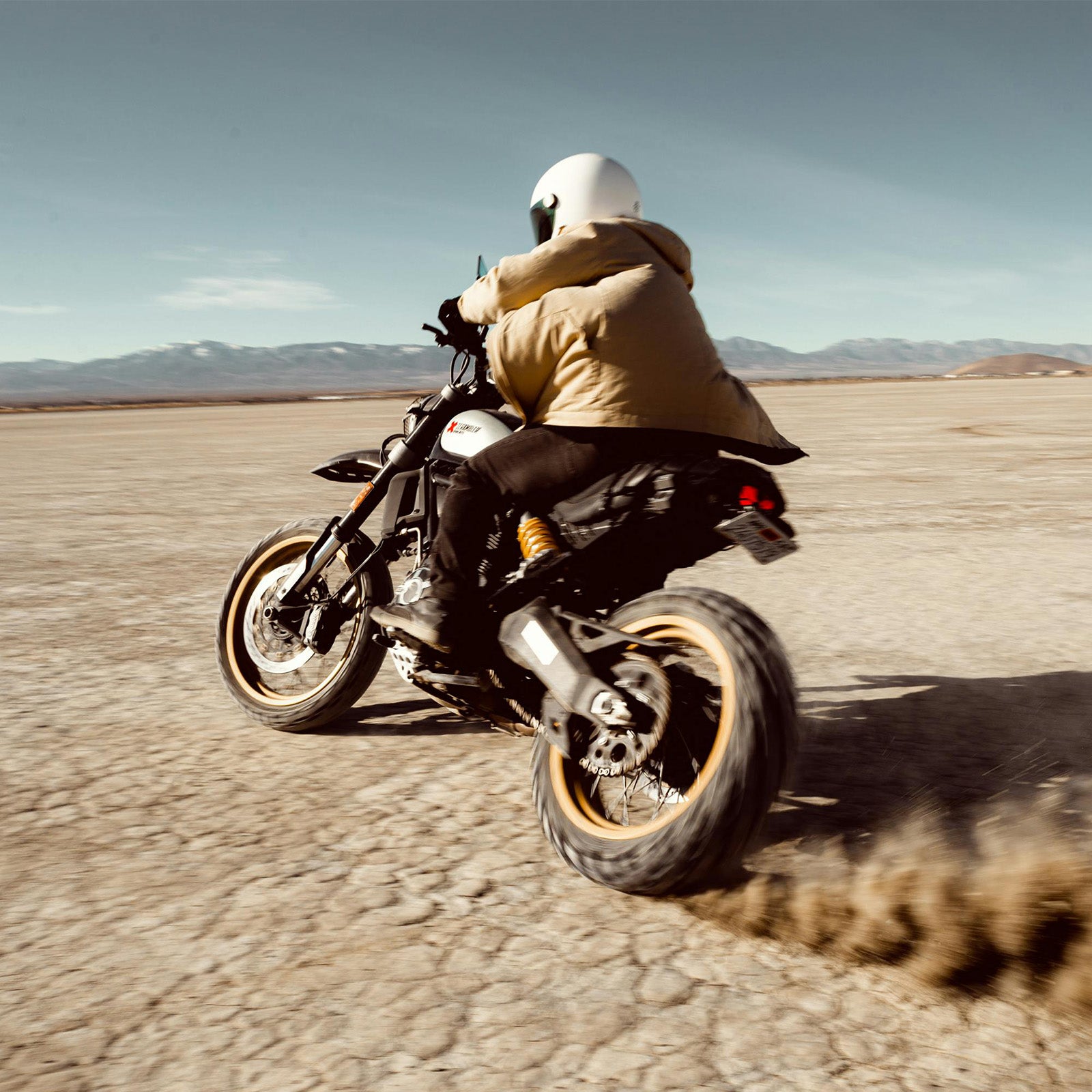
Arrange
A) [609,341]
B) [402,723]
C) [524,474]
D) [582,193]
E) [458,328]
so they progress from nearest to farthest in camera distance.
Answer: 1. [609,341]
2. [524,474]
3. [582,193]
4. [458,328]
5. [402,723]

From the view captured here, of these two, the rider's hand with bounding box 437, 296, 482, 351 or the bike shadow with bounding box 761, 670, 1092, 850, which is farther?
the rider's hand with bounding box 437, 296, 482, 351

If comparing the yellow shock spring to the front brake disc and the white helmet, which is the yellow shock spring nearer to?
the front brake disc

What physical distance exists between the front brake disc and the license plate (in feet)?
1.31

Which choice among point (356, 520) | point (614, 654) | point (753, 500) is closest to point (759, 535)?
point (753, 500)

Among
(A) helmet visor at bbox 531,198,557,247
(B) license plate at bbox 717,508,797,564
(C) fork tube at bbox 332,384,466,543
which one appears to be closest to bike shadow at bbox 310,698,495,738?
(C) fork tube at bbox 332,384,466,543

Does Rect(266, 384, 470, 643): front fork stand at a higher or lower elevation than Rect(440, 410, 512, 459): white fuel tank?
lower

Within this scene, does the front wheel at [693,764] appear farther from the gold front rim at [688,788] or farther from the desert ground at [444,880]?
the desert ground at [444,880]

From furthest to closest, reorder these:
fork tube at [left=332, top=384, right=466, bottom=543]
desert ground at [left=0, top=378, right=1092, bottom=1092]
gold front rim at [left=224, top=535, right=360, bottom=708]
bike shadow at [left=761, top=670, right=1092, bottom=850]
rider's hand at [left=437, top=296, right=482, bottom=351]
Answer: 1. gold front rim at [left=224, top=535, right=360, bottom=708]
2. fork tube at [left=332, top=384, right=466, bottom=543]
3. rider's hand at [left=437, top=296, right=482, bottom=351]
4. bike shadow at [left=761, top=670, right=1092, bottom=850]
5. desert ground at [left=0, top=378, right=1092, bottom=1092]

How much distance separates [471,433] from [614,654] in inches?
45.1

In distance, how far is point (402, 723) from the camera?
14.8 ft

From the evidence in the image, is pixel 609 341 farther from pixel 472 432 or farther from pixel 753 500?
pixel 472 432

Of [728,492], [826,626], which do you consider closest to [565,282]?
[728,492]

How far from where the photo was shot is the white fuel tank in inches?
150

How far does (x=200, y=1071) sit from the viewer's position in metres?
2.18
